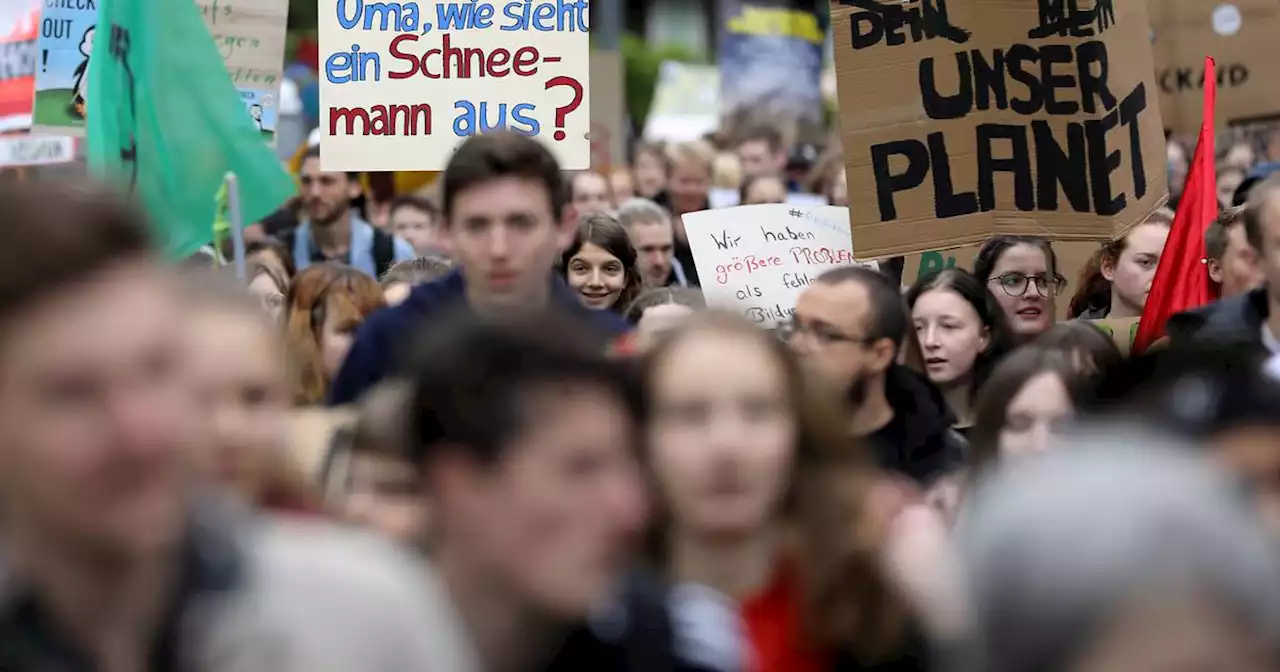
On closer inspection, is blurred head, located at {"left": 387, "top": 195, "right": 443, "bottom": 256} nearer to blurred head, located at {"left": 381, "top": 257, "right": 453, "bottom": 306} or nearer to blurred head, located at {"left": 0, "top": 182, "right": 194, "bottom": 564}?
blurred head, located at {"left": 381, "top": 257, "right": 453, "bottom": 306}

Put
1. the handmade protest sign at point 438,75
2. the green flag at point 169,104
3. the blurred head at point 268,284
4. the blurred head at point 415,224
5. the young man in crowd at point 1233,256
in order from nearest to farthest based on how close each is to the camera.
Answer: the young man in crowd at point 1233,256 → the blurred head at point 268,284 → the green flag at point 169,104 → the handmade protest sign at point 438,75 → the blurred head at point 415,224

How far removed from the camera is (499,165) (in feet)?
15.2

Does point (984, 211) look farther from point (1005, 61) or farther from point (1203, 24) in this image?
point (1203, 24)

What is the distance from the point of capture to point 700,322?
10.4 feet

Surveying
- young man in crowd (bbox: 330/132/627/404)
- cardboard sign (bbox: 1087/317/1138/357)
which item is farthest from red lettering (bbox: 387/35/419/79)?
young man in crowd (bbox: 330/132/627/404)

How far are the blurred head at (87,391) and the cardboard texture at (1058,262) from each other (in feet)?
21.2

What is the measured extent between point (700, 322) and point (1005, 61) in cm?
477

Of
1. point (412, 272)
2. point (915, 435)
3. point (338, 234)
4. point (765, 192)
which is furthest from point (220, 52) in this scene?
point (915, 435)

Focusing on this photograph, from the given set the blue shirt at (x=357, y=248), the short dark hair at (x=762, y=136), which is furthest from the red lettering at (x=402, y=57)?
the short dark hair at (x=762, y=136)

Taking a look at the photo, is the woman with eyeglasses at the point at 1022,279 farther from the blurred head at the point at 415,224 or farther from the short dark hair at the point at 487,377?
the short dark hair at the point at 487,377

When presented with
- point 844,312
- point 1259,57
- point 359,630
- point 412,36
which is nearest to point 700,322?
point 359,630

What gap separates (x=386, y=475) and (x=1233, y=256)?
4.11m

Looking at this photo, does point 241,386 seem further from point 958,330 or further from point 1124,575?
point 958,330

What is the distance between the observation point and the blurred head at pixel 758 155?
1438cm
